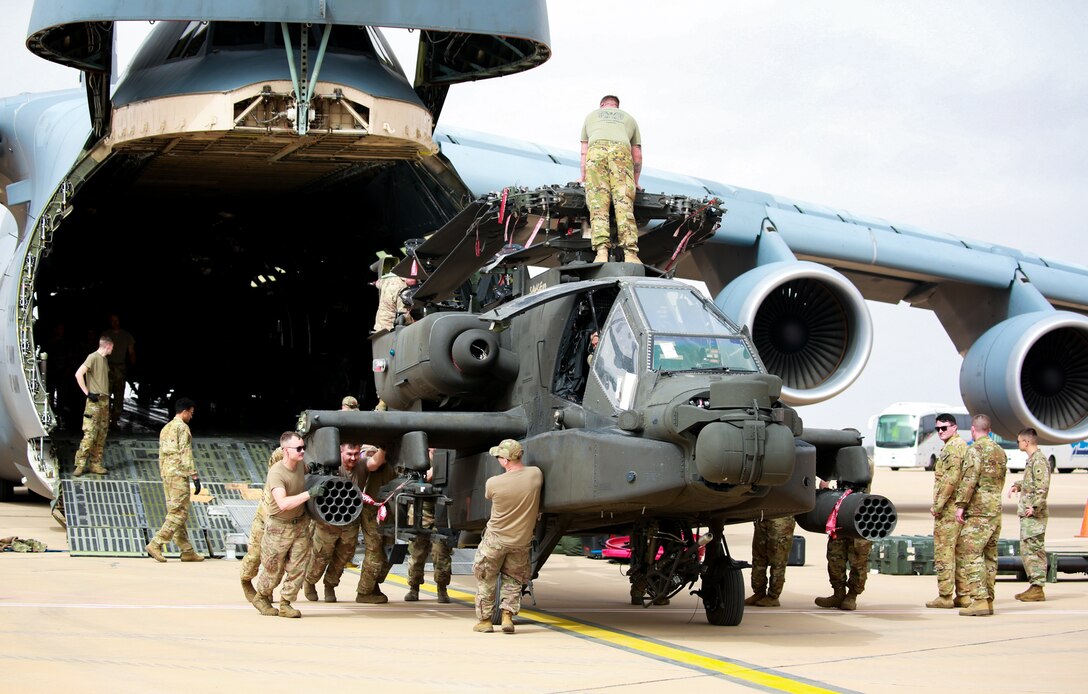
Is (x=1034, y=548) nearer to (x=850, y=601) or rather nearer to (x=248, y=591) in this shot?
(x=850, y=601)

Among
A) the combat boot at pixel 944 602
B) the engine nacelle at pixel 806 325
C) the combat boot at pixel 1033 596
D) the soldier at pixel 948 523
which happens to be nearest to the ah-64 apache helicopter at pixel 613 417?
the soldier at pixel 948 523

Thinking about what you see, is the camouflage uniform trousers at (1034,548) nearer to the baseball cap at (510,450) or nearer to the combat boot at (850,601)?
the combat boot at (850,601)

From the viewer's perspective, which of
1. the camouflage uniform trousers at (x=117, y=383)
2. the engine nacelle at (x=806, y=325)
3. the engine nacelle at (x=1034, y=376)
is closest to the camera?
the engine nacelle at (x=806, y=325)

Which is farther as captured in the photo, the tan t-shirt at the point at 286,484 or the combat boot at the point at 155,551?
the combat boot at the point at 155,551

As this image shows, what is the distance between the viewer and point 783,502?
848 centimetres

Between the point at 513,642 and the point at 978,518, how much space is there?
408 centimetres

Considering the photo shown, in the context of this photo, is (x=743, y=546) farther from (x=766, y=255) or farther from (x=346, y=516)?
(x=346, y=516)

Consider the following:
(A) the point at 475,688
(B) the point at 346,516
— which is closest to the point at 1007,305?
(B) the point at 346,516

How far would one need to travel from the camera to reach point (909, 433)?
56.0 metres

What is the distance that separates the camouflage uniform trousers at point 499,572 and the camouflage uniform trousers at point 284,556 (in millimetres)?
1327

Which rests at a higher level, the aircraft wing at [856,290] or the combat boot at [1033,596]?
the aircraft wing at [856,290]

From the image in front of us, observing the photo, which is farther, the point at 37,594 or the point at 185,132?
the point at 185,132

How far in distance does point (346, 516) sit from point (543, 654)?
1.91 meters

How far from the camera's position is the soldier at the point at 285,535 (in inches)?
365
